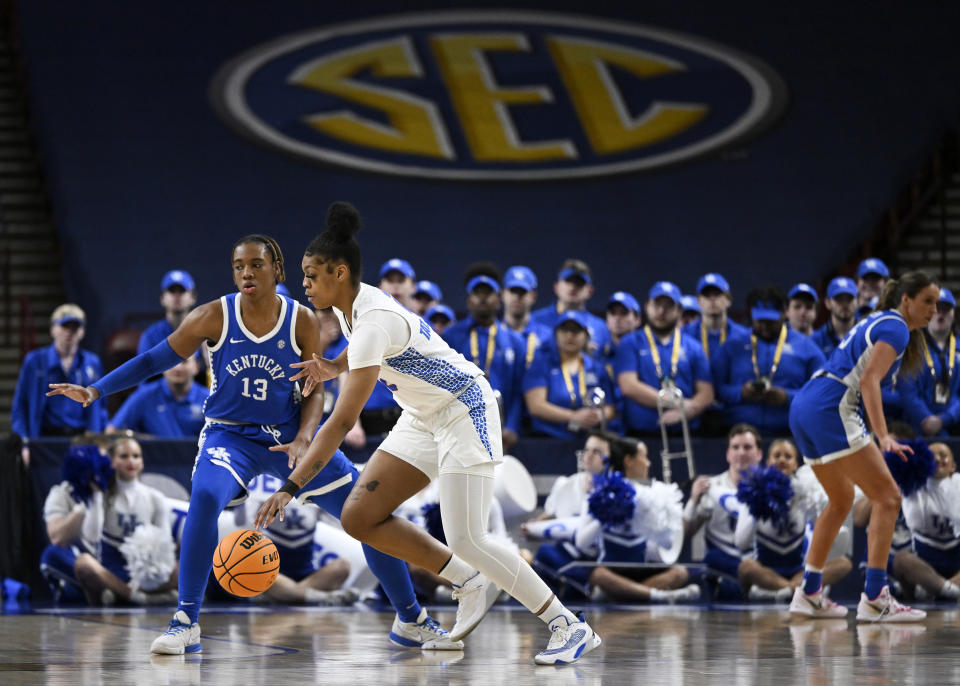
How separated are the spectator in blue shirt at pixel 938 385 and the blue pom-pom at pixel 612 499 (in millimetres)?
2629

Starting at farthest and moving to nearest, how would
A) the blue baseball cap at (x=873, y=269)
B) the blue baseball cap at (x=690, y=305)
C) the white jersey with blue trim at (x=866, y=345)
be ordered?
the blue baseball cap at (x=690, y=305) → the blue baseball cap at (x=873, y=269) → the white jersey with blue trim at (x=866, y=345)

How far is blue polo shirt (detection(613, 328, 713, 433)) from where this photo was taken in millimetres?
11391

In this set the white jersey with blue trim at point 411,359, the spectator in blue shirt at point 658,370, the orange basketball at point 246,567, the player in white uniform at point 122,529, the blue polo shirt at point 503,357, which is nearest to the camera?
the white jersey with blue trim at point 411,359

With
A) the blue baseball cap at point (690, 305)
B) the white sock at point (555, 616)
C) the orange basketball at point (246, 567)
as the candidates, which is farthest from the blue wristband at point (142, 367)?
the blue baseball cap at point (690, 305)

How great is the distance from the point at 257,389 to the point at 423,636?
1525 mm

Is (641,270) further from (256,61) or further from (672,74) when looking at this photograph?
(256,61)

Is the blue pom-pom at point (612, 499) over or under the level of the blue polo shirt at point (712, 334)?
under

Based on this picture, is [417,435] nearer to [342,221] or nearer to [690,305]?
[342,221]

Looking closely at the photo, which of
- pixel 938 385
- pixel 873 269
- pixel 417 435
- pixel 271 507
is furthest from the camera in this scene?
pixel 873 269

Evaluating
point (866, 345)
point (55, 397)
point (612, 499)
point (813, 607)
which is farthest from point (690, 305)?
point (55, 397)

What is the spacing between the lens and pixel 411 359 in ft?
21.3

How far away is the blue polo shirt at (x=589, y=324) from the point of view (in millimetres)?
12133

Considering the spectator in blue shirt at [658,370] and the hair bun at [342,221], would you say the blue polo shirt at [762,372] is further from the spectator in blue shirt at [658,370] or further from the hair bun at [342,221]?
the hair bun at [342,221]

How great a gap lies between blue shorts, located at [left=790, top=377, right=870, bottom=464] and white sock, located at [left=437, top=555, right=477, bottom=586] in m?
2.74
